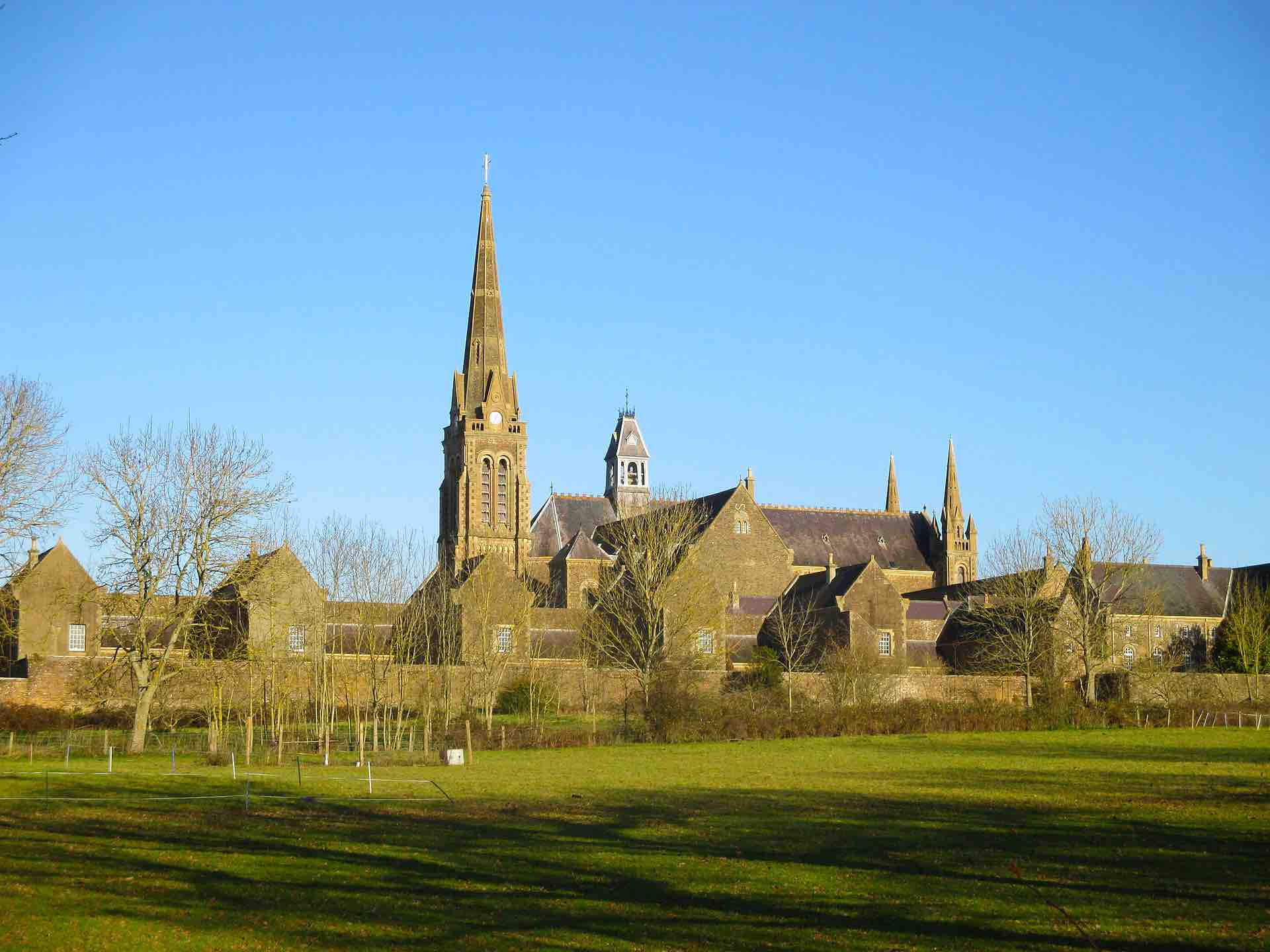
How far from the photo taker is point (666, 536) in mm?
56531

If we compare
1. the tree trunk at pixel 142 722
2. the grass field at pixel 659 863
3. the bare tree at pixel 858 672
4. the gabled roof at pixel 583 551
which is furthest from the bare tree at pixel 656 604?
the grass field at pixel 659 863

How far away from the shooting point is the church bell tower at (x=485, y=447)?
8475cm

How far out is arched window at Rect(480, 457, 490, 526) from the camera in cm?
8538

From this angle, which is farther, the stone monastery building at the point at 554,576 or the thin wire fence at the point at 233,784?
the stone monastery building at the point at 554,576

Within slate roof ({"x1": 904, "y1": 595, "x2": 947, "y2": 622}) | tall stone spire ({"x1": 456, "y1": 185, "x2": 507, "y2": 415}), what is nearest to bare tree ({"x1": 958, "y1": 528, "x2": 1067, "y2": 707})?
slate roof ({"x1": 904, "y1": 595, "x2": 947, "y2": 622})

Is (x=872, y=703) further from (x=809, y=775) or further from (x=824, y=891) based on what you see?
(x=824, y=891)

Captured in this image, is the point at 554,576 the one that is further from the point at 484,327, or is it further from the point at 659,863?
the point at 659,863

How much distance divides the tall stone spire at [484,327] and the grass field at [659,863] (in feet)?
189

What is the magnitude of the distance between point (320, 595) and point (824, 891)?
1597 inches

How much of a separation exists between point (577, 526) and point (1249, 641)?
39.9 metres

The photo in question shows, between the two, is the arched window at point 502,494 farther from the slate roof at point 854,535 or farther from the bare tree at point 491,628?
the bare tree at point 491,628

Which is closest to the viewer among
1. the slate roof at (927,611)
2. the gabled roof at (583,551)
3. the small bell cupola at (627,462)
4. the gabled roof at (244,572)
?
the gabled roof at (244,572)

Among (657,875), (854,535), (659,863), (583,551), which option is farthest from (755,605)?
(657,875)

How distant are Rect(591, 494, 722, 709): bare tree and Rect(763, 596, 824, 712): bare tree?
4.38 metres
